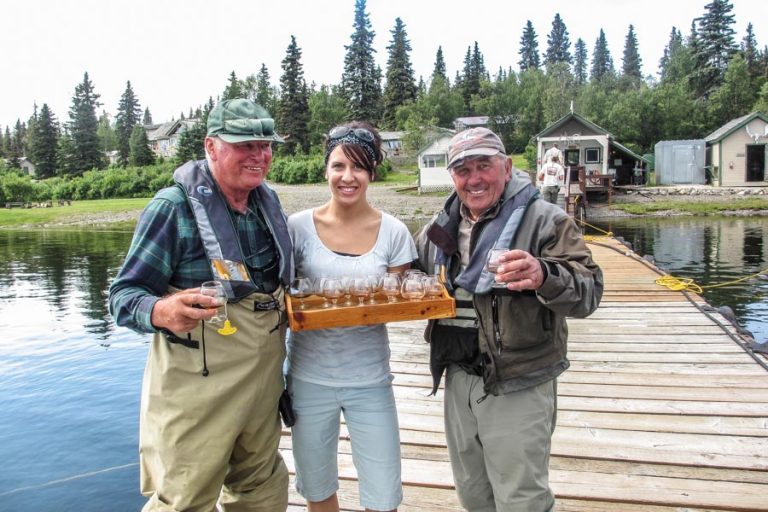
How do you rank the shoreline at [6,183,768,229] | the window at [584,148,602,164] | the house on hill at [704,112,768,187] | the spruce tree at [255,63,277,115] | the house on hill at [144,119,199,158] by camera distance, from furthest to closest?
the house on hill at [144,119,199,158]
the spruce tree at [255,63,277,115]
the window at [584,148,602,164]
the house on hill at [704,112,768,187]
the shoreline at [6,183,768,229]

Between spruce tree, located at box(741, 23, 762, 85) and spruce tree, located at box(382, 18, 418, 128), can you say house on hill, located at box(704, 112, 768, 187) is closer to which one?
spruce tree, located at box(741, 23, 762, 85)

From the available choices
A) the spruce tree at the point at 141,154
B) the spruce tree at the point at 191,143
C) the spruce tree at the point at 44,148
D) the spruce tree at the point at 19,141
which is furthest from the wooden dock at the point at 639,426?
the spruce tree at the point at 19,141

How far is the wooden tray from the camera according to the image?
9.77 ft

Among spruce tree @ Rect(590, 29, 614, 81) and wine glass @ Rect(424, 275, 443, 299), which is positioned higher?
spruce tree @ Rect(590, 29, 614, 81)

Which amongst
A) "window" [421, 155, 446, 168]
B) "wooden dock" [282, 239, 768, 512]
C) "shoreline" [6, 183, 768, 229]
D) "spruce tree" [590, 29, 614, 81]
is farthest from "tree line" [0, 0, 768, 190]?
"wooden dock" [282, 239, 768, 512]

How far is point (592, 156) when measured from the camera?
44219 mm

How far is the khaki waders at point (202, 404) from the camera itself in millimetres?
2715

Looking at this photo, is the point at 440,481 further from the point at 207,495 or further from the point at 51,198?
the point at 51,198

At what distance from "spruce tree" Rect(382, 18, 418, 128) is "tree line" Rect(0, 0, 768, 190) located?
16 centimetres

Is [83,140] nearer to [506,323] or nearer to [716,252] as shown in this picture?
[716,252]

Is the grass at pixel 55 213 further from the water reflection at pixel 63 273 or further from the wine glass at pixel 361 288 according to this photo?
the wine glass at pixel 361 288

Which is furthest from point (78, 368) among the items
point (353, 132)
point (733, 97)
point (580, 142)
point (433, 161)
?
point (733, 97)

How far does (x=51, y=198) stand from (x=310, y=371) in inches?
2652

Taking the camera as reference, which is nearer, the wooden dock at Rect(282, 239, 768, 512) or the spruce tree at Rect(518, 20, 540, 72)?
the wooden dock at Rect(282, 239, 768, 512)
